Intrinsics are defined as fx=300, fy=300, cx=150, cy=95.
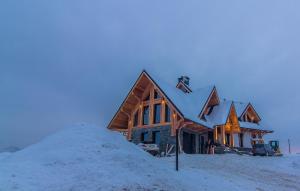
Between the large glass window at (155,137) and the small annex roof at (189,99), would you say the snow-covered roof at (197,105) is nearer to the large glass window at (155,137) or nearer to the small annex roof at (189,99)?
the small annex roof at (189,99)

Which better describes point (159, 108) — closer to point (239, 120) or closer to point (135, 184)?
point (239, 120)

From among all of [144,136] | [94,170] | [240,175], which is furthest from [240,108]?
[94,170]

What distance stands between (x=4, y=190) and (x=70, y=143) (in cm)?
466

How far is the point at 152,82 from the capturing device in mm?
29422

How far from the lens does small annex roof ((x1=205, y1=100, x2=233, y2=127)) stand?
3216 cm

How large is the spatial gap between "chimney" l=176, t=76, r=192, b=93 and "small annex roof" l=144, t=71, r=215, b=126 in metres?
1.45

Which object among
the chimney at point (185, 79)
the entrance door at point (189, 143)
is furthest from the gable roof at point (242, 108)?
the entrance door at point (189, 143)

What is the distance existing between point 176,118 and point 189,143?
12.7 feet

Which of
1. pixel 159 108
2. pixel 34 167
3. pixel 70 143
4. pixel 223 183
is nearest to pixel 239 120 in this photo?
pixel 159 108

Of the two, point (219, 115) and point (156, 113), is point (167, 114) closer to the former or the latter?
point (156, 113)

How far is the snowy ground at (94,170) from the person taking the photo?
9570 mm

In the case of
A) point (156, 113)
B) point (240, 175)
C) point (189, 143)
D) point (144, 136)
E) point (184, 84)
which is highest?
point (184, 84)

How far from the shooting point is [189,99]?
33.5 metres

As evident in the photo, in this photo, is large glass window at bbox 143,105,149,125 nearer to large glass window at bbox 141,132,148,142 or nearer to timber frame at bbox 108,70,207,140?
Result: timber frame at bbox 108,70,207,140
